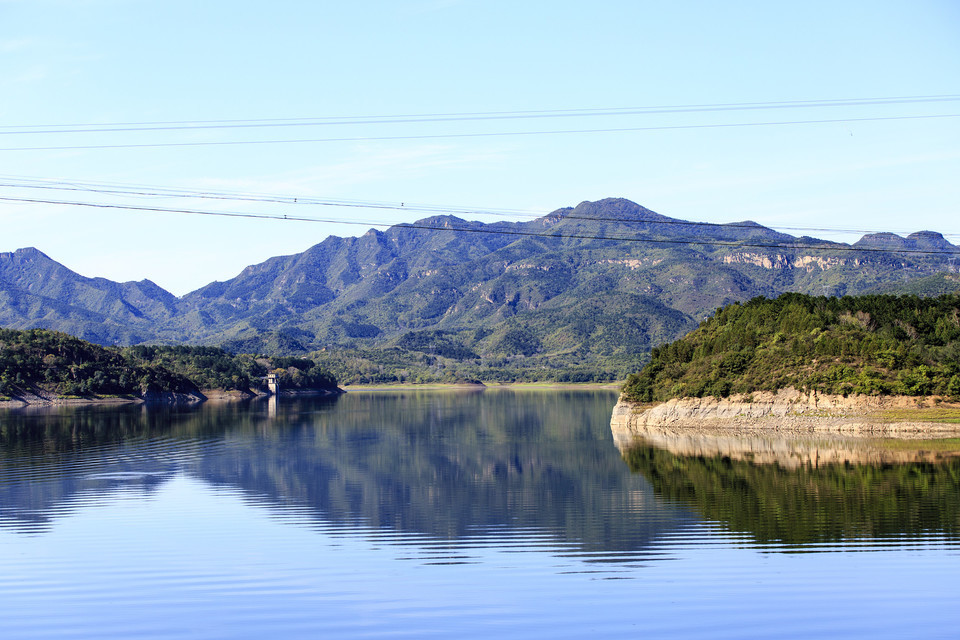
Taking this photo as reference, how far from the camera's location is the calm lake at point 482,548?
14.3 metres

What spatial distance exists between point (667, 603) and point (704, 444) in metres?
34.2

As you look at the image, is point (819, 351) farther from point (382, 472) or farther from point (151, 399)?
point (151, 399)

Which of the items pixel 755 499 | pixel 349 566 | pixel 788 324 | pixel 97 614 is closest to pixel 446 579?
pixel 349 566

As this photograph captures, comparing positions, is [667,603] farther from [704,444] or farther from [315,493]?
[704,444]

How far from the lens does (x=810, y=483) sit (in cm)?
3031

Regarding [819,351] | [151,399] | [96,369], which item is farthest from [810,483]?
[96,369]

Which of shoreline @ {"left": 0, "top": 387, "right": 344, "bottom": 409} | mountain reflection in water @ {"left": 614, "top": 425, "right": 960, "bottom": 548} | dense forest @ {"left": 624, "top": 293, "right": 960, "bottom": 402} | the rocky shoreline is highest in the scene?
dense forest @ {"left": 624, "top": 293, "right": 960, "bottom": 402}

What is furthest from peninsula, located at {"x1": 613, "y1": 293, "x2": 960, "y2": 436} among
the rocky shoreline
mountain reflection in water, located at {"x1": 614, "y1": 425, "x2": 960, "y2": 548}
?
mountain reflection in water, located at {"x1": 614, "y1": 425, "x2": 960, "y2": 548}

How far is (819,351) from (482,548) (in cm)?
3923

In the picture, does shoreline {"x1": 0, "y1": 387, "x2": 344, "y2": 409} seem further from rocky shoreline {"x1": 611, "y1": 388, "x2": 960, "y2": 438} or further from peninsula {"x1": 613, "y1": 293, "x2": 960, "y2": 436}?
rocky shoreline {"x1": 611, "y1": 388, "x2": 960, "y2": 438}

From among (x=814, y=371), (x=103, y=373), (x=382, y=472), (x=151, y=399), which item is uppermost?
(x=814, y=371)

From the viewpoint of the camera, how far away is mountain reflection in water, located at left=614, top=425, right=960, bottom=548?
22297 millimetres

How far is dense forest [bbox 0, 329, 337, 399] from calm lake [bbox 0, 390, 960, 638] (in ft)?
257

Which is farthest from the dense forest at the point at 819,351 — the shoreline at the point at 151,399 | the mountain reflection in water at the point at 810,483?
the shoreline at the point at 151,399
